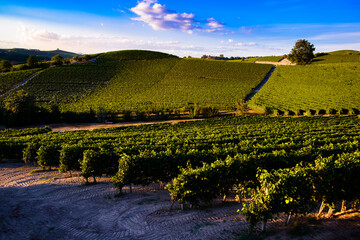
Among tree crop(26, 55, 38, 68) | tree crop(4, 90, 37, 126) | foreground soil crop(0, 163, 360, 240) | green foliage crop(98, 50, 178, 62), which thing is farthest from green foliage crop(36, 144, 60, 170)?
green foliage crop(98, 50, 178, 62)

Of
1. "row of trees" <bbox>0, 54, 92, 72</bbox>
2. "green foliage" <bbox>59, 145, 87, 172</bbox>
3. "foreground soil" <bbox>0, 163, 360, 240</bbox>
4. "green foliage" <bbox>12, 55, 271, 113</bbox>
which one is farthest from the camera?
"row of trees" <bbox>0, 54, 92, 72</bbox>

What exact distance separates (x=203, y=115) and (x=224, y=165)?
1533 inches

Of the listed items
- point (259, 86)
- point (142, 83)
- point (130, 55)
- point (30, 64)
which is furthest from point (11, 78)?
point (259, 86)

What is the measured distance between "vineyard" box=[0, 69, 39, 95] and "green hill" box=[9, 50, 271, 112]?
198 inches

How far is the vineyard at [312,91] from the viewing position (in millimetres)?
51125

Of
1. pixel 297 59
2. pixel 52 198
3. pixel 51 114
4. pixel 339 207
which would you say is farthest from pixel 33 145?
pixel 297 59

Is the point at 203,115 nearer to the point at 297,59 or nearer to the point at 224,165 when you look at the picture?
the point at 224,165

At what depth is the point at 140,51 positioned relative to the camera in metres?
128

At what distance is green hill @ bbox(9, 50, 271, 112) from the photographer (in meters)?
66.2

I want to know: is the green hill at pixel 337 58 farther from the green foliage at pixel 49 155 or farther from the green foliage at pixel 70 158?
the green foliage at pixel 49 155

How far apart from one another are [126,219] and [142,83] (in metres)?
81.6

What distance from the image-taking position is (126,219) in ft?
38.9

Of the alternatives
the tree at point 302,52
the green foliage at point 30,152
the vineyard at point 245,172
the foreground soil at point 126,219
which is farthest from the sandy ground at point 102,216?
the tree at point 302,52

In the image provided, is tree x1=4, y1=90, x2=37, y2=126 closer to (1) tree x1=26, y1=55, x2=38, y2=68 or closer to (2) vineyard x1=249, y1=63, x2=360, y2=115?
(1) tree x1=26, y1=55, x2=38, y2=68
